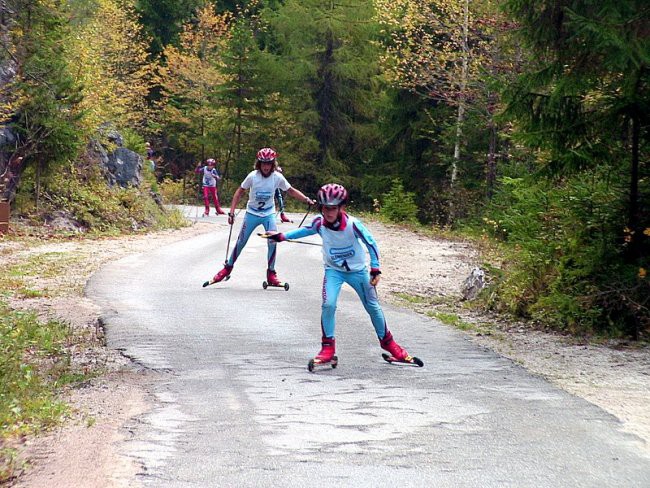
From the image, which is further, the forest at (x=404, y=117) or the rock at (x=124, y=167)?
the rock at (x=124, y=167)

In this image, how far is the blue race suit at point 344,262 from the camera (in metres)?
9.59

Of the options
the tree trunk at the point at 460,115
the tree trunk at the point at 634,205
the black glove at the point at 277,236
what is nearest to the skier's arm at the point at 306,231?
the black glove at the point at 277,236

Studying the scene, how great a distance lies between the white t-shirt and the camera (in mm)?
15648

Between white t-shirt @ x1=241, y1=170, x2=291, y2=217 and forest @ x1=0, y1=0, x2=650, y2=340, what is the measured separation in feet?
12.0

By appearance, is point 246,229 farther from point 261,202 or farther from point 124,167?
point 124,167

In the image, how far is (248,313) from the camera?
43.6 feet

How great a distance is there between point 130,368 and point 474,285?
25.5 ft

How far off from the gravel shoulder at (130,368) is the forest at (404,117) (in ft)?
3.23

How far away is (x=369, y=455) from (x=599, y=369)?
14.5ft

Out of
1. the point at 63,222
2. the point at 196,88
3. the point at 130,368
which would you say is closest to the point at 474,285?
the point at 130,368

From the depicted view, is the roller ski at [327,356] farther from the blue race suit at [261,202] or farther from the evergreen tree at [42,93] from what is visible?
the evergreen tree at [42,93]

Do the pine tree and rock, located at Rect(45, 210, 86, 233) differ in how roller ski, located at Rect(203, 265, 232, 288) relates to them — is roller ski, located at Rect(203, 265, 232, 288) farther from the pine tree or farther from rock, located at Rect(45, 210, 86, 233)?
the pine tree

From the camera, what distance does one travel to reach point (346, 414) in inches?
295

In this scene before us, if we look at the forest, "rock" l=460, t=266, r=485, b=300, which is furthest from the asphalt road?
"rock" l=460, t=266, r=485, b=300
